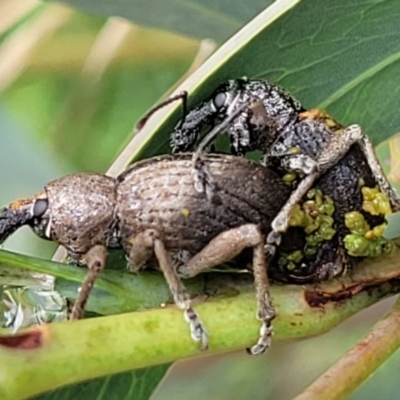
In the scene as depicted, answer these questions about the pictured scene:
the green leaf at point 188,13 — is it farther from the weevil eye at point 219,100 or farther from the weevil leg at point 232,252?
the weevil leg at point 232,252

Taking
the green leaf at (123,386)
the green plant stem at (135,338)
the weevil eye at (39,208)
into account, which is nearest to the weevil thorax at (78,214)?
A: the weevil eye at (39,208)

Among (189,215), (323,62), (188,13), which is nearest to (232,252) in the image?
(189,215)

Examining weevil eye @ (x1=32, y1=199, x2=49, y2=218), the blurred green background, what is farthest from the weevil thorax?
the blurred green background

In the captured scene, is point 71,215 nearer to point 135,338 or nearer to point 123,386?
point 123,386

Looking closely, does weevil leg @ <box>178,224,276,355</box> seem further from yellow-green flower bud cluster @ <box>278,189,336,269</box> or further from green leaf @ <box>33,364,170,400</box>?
green leaf @ <box>33,364,170,400</box>

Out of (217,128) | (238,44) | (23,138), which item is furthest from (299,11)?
(23,138)
